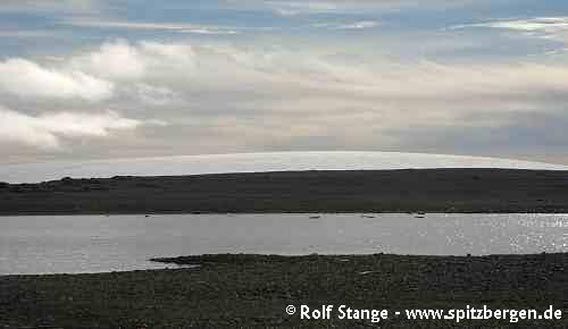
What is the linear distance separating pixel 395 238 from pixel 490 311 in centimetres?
3193

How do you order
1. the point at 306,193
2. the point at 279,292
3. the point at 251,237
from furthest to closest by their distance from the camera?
the point at 306,193
the point at 251,237
the point at 279,292

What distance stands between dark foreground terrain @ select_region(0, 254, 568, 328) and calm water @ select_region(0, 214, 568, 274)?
955cm

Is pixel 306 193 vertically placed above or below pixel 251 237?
above

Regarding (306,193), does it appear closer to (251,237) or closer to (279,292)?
(251,237)

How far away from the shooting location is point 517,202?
9812cm

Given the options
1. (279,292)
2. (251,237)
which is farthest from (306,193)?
(279,292)

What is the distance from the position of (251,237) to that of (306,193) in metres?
53.1

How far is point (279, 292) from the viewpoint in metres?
27.4

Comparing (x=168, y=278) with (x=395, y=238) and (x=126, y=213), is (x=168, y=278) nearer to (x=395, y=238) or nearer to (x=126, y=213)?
(x=395, y=238)

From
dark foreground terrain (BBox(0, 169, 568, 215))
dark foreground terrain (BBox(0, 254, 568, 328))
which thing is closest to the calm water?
dark foreground terrain (BBox(0, 254, 568, 328))

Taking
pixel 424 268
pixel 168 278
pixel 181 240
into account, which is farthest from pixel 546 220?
pixel 168 278

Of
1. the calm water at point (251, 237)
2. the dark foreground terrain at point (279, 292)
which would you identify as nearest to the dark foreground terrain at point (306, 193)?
the calm water at point (251, 237)

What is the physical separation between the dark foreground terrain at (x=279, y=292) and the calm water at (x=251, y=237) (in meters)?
9.55

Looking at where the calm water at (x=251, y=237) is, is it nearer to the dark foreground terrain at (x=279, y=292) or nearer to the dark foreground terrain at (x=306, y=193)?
the dark foreground terrain at (x=279, y=292)
